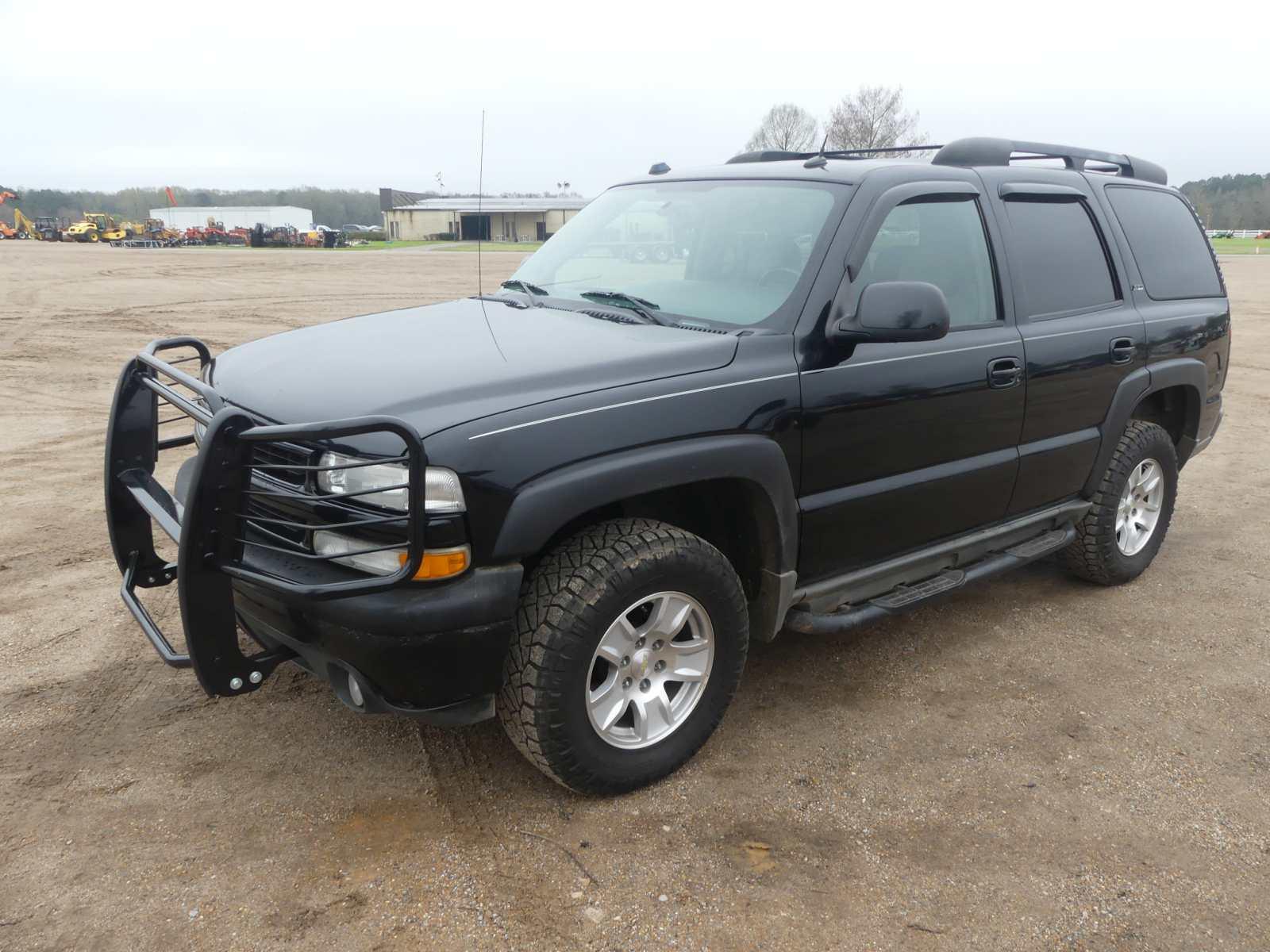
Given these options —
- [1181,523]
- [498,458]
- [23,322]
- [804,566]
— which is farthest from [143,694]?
[23,322]

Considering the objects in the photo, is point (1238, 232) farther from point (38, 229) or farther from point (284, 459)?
point (284, 459)

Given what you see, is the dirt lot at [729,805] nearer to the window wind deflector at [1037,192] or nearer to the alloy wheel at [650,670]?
the alloy wheel at [650,670]

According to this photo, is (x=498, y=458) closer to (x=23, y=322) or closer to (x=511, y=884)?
(x=511, y=884)

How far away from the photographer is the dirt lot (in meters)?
2.53

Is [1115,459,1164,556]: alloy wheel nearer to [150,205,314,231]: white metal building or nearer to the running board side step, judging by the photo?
the running board side step

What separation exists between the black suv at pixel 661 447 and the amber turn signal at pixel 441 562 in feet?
0.06

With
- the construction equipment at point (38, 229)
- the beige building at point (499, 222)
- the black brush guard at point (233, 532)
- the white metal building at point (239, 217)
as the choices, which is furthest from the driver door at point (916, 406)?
the white metal building at point (239, 217)

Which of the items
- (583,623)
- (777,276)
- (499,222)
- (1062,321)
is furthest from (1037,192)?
(499,222)

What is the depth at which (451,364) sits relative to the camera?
9.47 feet

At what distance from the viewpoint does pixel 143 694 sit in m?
3.61

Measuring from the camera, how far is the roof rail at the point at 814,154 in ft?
14.0

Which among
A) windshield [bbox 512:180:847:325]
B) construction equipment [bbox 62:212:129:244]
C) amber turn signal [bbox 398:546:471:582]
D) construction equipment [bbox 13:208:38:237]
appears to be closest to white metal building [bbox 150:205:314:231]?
construction equipment [bbox 13:208:38:237]

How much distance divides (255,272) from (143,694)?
2442 centimetres

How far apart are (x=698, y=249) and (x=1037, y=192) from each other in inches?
63.1
